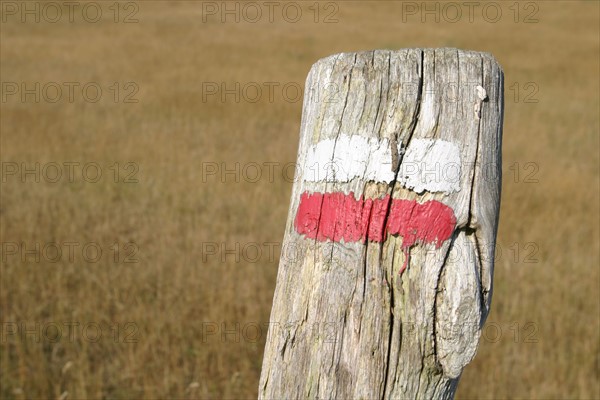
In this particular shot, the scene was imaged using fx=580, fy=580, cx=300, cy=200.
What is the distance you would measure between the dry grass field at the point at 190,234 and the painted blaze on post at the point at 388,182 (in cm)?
237

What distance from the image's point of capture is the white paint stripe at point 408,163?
1153mm

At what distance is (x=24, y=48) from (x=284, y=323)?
1763 cm

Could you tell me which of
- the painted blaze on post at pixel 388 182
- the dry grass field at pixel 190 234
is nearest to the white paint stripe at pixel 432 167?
the painted blaze on post at pixel 388 182

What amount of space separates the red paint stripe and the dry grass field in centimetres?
234

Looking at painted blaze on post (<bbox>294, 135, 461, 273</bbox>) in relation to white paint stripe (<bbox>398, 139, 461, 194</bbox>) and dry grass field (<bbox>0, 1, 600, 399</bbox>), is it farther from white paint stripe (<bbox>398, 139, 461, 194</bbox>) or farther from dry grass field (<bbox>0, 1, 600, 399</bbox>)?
A: dry grass field (<bbox>0, 1, 600, 399</bbox>)

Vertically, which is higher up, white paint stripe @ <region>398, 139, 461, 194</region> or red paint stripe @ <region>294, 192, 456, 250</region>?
white paint stripe @ <region>398, 139, 461, 194</region>

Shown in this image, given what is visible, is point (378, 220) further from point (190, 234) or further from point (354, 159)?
point (190, 234)

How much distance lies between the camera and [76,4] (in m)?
23.2

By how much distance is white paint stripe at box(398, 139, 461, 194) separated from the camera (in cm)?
115

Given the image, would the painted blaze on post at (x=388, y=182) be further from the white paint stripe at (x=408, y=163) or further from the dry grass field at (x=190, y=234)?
the dry grass field at (x=190, y=234)

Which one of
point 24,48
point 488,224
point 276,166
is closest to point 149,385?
point 488,224

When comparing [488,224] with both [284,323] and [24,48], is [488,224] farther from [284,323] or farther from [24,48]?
[24,48]

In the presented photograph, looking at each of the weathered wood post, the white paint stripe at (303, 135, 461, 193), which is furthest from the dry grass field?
the white paint stripe at (303, 135, 461, 193)

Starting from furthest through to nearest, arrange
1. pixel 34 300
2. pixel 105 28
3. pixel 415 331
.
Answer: pixel 105 28, pixel 34 300, pixel 415 331
